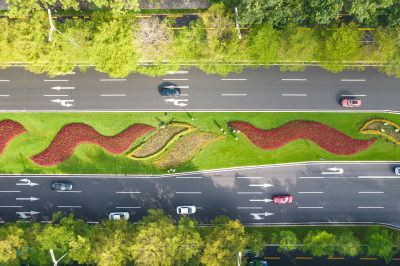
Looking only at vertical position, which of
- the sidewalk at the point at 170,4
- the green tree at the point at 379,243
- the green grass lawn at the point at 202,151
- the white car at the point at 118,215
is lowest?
the green tree at the point at 379,243

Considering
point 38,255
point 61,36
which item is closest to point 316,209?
point 38,255

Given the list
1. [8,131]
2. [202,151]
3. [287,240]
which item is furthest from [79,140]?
[287,240]

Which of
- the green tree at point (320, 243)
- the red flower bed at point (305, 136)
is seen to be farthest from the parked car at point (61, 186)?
the green tree at point (320, 243)

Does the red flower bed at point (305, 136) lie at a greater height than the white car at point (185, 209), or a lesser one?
greater

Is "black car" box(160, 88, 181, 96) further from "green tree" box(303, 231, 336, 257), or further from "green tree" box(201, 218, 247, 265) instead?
"green tree" box(303, 231, 336, 257)

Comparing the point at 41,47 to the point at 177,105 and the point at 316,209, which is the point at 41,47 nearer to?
the point at 177,105

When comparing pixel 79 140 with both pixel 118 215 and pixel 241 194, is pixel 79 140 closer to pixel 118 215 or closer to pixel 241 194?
pixel 118 215

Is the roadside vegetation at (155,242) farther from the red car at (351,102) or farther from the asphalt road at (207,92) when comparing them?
the red car at (351,102)
